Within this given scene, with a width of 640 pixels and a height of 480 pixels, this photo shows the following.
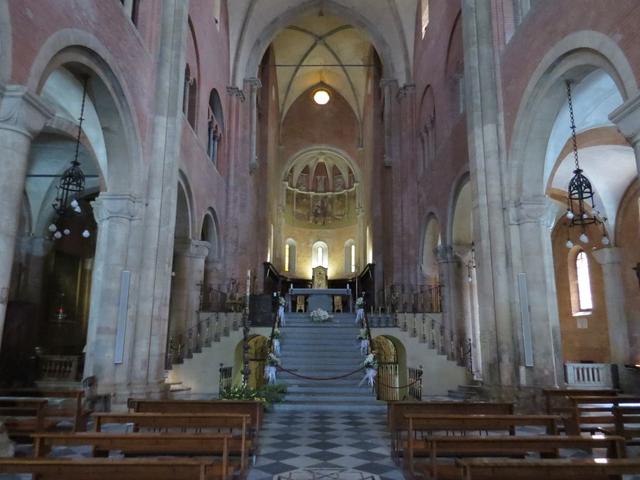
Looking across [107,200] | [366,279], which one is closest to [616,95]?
[107,200]

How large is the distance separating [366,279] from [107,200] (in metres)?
21.6

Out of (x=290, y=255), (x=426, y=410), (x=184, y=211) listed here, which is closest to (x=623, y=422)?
(x=426, y=410)

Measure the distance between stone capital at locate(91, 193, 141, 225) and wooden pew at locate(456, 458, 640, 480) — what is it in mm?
9975

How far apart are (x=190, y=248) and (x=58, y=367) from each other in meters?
5.62

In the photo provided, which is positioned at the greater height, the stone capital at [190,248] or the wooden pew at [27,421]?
the stone capital at [190,248]

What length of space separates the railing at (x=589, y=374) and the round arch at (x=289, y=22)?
15.0m

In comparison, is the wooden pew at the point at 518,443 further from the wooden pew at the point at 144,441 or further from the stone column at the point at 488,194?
the stone column at the point at 488,194

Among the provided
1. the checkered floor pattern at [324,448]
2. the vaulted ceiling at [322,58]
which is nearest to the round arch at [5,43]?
the checkered floor pattern at [324,448]

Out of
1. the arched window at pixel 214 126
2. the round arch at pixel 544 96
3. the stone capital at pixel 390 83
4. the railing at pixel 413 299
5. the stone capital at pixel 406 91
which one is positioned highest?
the stone capital at pixel 390 83

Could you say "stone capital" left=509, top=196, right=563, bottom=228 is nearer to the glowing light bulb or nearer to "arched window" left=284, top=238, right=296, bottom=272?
"arched window" left=284, top=238, right=296, bottom=272

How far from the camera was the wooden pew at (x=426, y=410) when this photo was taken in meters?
7.51

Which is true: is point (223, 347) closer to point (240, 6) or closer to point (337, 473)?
point (337, 473)

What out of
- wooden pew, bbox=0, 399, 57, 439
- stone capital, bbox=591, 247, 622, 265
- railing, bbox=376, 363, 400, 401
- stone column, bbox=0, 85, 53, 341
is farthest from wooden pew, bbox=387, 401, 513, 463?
stone capital, bbox=591, 247, 622, 265

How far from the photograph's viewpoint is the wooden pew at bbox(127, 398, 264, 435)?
296 inches
